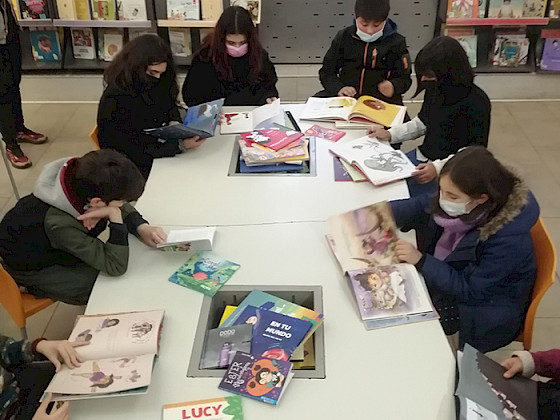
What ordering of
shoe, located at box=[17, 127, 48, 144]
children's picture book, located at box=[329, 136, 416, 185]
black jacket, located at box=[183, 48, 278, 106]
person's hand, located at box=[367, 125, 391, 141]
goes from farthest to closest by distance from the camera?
shoe, located at box=[17, 127, 48, 144] < black jacket, located at box=[183, 48, 278, 106] < person's hand, located at box=[367, 125, 391, 141] < children's picture book, located at box=[329, 136, 416, 185]

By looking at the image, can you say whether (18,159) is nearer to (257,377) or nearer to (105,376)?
(105,376)

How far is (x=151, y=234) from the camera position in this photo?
188cm

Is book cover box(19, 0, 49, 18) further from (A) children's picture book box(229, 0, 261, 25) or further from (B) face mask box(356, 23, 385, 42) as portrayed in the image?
(B) face mask box(356, 23, 385, 42)

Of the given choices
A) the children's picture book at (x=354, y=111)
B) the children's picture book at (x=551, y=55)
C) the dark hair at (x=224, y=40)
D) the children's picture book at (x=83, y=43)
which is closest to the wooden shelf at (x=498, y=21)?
the children's picture book at (x=551, y=55)

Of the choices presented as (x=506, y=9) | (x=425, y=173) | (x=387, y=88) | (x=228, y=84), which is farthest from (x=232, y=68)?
(x=506, y=9)

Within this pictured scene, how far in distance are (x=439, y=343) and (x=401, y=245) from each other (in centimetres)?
39

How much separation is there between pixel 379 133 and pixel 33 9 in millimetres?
3231

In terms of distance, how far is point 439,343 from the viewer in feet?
4.85

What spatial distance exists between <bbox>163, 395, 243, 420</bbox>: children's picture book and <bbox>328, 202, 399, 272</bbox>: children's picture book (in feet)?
1.88

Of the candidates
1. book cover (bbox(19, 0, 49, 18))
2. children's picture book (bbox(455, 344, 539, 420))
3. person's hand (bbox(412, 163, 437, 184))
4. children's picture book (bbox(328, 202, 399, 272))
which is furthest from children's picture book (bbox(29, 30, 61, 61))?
children's picture book (bbox(455, 344, 539, 420))

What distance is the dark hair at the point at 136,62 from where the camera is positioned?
8.02 feet

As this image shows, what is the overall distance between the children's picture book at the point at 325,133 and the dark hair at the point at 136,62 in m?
0.73

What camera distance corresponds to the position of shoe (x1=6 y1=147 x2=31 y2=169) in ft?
12.5

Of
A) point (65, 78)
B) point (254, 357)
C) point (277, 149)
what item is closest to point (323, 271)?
point (254, 357)
